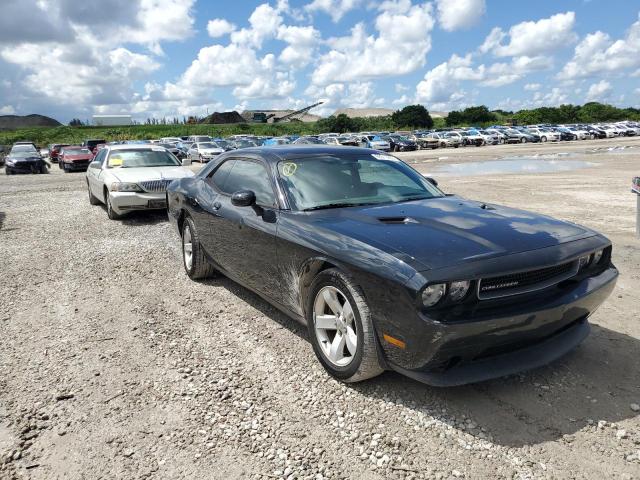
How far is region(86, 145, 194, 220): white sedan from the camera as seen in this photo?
9375 millimetres

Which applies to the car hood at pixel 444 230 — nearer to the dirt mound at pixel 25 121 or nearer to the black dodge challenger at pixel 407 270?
the black dodge challenger at pixel 407 270

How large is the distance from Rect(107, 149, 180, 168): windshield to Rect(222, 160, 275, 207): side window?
6.28 metres

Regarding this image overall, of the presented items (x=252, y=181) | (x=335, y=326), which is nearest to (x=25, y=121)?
(x=252, y=181)

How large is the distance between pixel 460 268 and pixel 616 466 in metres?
1.20

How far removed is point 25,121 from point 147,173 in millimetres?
144755

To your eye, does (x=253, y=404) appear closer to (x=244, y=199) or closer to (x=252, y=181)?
(x=244, y=199)

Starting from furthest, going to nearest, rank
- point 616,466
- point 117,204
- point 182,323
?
point 117,204, point 182,323, point 616,466

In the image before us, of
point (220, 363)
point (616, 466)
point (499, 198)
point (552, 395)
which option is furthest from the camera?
point (499, 198)

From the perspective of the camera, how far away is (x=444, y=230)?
10.5ft

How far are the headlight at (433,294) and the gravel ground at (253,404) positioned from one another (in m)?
0.74

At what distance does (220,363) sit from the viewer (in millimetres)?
3662

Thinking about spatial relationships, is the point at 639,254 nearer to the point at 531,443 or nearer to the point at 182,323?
the point at 531,443

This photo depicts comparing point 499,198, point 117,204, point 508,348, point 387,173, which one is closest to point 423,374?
point 508,348

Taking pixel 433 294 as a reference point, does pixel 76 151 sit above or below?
below
